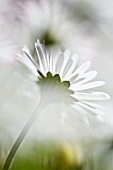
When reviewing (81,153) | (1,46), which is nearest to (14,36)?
(1,46)

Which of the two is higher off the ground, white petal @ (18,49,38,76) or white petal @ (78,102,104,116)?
white petal @ (18,49,38,76)

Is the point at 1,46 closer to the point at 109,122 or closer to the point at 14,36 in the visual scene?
the point at 14,36

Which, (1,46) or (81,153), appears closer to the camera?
(1,46)

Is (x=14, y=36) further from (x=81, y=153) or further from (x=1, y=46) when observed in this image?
(x=81, y=153)

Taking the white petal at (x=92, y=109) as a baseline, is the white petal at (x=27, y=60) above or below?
above
